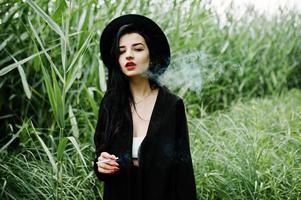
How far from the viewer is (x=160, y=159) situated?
5.11 ft

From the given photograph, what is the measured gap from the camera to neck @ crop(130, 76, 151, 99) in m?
1.63

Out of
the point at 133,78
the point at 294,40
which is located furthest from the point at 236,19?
the point at 133,78

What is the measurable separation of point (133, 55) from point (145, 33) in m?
0.09

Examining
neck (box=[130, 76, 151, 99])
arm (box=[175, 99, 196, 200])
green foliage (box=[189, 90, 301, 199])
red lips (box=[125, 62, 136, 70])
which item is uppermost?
red lips (box=[125, 62, 136, 70])

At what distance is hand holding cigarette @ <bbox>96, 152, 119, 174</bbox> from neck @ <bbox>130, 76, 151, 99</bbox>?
0.23 meters

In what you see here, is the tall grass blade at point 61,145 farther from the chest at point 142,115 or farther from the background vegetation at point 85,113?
the chest at point 142,115

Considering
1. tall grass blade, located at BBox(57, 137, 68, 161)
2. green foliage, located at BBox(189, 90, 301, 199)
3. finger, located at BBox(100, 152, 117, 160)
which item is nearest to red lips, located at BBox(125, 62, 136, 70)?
finger, located at BBox(100, 152, 117, 160)

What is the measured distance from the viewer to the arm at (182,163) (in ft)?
5.20

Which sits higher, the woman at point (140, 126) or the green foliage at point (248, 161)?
the woman at point (140, 126)

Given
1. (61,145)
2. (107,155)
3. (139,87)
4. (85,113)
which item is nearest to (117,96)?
(139,87)

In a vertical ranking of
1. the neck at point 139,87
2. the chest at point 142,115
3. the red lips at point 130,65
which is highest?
the red lips at point 130,65

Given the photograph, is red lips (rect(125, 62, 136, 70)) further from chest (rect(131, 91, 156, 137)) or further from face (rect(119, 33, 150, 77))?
chest (rect(131, 91, 156, 137))

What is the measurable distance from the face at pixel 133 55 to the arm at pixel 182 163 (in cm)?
17

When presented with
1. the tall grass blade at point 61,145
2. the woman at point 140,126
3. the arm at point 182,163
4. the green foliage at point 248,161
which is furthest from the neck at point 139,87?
the green foliage at point 248,161
